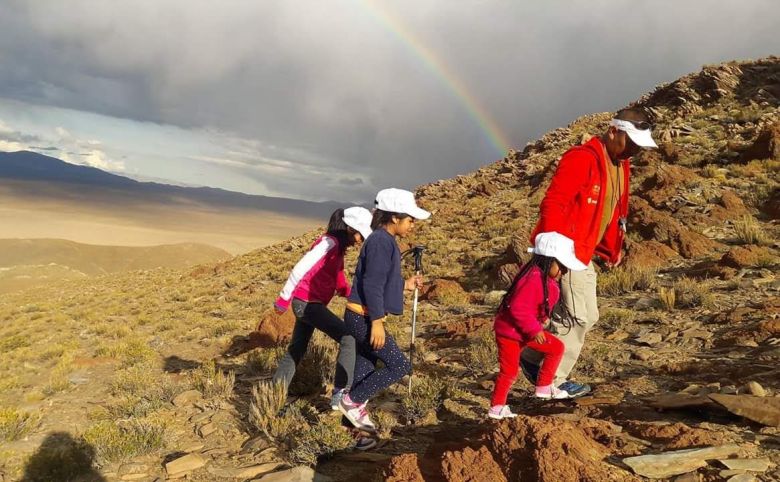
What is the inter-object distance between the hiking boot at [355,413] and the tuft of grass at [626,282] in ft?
21.4

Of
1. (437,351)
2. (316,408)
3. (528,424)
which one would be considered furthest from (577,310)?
(437,351)

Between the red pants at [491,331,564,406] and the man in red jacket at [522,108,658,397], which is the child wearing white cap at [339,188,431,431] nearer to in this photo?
the red pants at [491,331,564,406]

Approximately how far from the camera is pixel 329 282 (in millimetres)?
4676

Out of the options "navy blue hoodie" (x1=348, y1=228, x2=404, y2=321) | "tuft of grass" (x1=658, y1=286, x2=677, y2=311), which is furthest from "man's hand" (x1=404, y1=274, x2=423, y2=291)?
"tuft of grass" (x1=658, y1=286, x2=677, y2=311)

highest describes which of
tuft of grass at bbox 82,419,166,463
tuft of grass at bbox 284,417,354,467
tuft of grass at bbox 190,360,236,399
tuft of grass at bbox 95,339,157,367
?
tuft of grass at bbox 284,417,354,467

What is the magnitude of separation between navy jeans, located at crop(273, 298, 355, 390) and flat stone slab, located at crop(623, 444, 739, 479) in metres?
2.26

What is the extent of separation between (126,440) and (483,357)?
12.9 feet

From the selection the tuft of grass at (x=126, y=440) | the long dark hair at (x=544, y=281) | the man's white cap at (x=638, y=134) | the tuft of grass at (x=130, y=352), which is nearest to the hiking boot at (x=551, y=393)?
the long dark hair at (x=544, y=281)

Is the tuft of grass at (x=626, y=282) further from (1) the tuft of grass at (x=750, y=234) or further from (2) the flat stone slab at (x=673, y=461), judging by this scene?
(2) the flat stone slab at (x=673, y=461)

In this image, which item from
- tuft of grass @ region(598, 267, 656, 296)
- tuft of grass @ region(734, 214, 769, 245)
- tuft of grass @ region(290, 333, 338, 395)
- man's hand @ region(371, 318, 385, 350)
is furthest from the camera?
tuft of grass @ region(734, 214, 769, 245)

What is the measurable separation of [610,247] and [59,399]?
7.84 meters

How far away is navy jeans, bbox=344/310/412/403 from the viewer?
4.20 metres

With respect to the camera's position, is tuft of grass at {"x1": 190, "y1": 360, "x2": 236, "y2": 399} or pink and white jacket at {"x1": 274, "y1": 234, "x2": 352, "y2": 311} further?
tuft of grass at {"x1": 190, "y1": 360, "x2": 236, "y2": 399}

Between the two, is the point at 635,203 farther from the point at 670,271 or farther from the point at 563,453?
the point at 563,453
